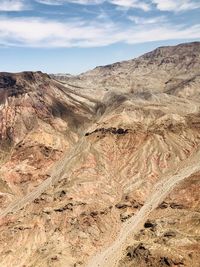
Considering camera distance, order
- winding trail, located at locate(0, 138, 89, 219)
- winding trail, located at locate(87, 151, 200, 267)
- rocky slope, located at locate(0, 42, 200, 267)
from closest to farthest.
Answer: winding trail, located at locate(87, 151, 200, 267)
rocky slope, located at locate(0, 42, 200, 267)
winding trail, located at locate(0, 138, 89, 219)

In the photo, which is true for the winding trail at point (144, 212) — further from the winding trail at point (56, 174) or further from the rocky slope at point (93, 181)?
the winding trail at point (56, 174)

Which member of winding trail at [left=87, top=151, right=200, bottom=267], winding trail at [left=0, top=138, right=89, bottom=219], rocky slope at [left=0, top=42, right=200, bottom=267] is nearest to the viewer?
winding trail at [left=87, top=151, right=200, bottom=267]

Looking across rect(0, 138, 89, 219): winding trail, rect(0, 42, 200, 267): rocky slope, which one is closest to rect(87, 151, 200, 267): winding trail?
rect(0, 42, 200, 267): rocky slope

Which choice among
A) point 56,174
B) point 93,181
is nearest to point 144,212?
point 93,181

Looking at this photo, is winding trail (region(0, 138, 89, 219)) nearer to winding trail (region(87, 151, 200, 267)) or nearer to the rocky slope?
the rocky slope

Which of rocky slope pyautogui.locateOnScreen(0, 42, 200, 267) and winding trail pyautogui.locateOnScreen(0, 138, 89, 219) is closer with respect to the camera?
rocky slope pyautogui.locateOnScreen(0, 42, 200, 267)
